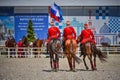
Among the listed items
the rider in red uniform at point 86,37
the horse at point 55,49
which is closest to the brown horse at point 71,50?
the horse at point 55,49

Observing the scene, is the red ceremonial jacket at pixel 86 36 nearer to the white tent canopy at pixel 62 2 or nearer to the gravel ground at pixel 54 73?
the gravel ground at pixel 54 73

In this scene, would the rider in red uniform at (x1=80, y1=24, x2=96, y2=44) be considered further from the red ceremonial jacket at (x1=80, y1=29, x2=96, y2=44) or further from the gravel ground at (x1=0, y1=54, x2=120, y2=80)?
the gravel ground at (x1=0, y1=54, x2=120, y2=80)

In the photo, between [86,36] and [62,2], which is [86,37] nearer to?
[86,36]

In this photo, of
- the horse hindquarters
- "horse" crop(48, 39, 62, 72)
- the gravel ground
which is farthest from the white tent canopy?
the horse hindquarters

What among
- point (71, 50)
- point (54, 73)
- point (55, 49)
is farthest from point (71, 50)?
point (54, 73)

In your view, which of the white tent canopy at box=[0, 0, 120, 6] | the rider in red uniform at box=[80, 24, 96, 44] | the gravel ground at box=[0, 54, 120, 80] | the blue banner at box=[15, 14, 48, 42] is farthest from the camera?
the white tent canopy at box=[0, 0, 120, 6]

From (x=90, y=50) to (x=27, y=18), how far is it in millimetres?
25671

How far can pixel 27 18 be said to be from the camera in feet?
139

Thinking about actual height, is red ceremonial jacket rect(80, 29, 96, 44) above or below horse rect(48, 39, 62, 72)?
above

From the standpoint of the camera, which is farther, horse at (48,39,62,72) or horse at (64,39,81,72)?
horse at (48,39,62,72)

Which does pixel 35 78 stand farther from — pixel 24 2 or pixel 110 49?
pixel 24 2

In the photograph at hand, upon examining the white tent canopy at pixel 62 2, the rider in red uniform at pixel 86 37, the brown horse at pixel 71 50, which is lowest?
the brown horse at pixel 71 50

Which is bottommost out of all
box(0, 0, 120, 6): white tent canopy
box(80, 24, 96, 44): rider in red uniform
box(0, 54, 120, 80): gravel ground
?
box(0, 54, 120, 80): gravel ground

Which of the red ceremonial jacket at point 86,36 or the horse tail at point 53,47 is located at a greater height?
the red ceremonial jacket at point 86,36
